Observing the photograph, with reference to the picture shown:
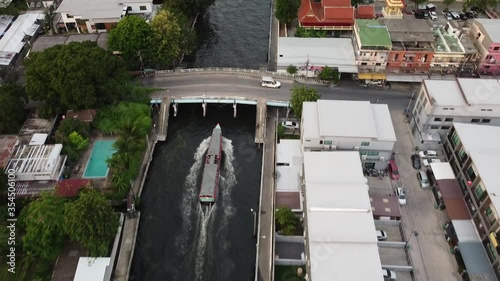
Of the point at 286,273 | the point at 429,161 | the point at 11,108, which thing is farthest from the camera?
the point at 11,108

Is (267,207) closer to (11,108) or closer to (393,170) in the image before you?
(393,170)

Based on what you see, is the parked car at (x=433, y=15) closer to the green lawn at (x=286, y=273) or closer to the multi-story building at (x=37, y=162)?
the green lawn at (x=286, y=273)

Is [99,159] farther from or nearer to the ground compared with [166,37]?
nearer to the ground

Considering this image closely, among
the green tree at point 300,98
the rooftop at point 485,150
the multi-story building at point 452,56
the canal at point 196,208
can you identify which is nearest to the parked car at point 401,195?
the rooftop at point 485,150

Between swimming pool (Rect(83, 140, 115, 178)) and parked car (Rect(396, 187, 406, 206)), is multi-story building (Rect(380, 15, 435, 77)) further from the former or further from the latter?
swimming pool (Rect(83, 140, 115, 178))

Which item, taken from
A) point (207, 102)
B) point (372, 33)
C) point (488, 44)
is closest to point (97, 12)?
point (207, 102)

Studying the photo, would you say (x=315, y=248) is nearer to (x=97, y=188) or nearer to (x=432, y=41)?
(x=97, y=188)
